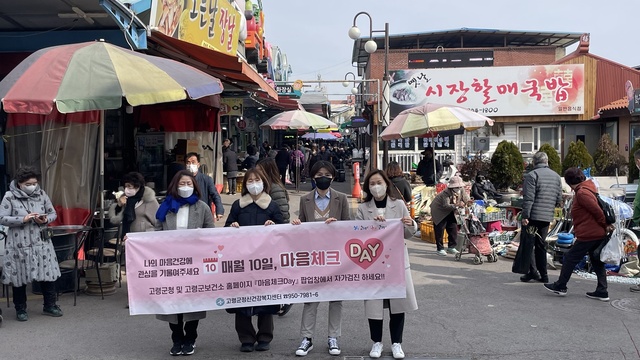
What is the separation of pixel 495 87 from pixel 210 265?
63.7 ft

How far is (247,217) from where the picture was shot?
602 centimetres

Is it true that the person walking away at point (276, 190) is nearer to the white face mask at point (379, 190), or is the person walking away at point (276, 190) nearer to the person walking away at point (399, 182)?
the white face mask at point (379, 190)

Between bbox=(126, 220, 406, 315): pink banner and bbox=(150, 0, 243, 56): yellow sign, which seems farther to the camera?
bbox=(150, 0, 243, 56): yellow sign

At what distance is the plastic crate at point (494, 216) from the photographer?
11836 mm

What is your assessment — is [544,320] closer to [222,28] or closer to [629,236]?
[629,236]

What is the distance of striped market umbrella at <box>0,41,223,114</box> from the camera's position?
6723 mm

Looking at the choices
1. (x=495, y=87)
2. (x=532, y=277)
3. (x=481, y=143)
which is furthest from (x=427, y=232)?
(x=495, y=87)

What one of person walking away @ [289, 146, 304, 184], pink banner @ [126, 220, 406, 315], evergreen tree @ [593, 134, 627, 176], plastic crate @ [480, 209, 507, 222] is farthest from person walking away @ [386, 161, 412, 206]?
evergreen tree @ [593, 134, 627, 176]

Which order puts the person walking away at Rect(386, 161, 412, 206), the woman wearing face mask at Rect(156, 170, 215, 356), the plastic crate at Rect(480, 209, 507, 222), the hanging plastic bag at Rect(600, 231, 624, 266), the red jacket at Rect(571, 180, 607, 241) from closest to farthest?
the woman wearing face mask at Rect(156, 170, 215, 356)
the red jacket at Rect(571, 180, 607, 241)
the hanging plastic bag at Rect(600, 231, 624, 266)
the person walking away at Rect(386, 161, 412, 206)
the plastic crate at Rect(480, 209, 507, 222)

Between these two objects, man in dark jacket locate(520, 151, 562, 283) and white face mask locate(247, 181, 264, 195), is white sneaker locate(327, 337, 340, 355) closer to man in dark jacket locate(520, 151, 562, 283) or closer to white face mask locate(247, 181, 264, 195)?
white face mask locate(247, 181, 264, 195)

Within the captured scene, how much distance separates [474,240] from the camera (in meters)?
10.4

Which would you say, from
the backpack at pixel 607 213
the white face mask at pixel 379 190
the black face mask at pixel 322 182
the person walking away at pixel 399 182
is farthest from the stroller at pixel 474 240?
the black face mask at pixel 322 182

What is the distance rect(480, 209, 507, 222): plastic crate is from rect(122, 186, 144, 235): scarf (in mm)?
6730

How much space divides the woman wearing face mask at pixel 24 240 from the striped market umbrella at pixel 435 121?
744 centimetres
